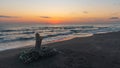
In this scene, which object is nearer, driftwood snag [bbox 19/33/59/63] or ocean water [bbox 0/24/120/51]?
driftwood snag [bbox 19/33/59/63]

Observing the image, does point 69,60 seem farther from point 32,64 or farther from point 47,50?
point 32,64

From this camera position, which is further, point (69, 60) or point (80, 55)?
point (80, 55)

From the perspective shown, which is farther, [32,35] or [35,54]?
[32,35]

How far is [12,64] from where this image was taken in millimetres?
7910

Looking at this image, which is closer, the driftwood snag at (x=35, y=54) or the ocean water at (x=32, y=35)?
the driftwood snag at (x=35, y=54)

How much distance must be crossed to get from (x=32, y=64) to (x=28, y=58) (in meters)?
0.44

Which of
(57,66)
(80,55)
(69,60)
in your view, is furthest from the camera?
(80,55)

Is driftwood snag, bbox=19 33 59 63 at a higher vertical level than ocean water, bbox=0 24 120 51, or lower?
higher

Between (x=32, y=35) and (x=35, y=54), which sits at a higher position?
(x=35, y=54)

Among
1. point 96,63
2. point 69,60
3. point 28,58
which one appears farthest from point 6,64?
point 96,63

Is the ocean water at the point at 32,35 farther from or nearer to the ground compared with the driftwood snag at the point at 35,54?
nearer to the ground

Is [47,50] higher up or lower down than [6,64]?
higher up

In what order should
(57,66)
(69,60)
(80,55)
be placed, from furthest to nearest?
1. (80,55)
2. (69,60)
3. (57,66)

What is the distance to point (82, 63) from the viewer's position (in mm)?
7734
